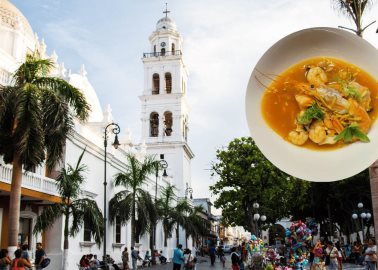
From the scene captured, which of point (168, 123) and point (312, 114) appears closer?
point (312, 114)

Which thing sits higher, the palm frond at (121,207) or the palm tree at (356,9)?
the palm tree at (356,9)

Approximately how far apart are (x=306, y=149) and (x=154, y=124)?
4875cm

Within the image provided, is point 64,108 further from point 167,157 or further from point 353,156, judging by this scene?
point 167,157

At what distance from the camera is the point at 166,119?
51812mm

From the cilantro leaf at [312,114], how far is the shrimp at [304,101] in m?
0.03

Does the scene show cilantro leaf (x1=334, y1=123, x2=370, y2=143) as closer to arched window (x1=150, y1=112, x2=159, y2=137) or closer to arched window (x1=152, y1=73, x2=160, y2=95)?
arched window (x1=150, y1=112, x2=159, y2=137)

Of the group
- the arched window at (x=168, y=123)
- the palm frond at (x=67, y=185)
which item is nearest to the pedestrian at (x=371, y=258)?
the palm frond at (x=67, y=185)

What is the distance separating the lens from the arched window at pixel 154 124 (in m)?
51.7

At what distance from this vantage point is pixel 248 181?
102 feet

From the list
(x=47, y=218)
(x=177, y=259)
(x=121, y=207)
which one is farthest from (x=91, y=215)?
(x=121, y=207)

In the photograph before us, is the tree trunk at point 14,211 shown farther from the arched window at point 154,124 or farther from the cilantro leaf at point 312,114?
the arched window at point 154,124

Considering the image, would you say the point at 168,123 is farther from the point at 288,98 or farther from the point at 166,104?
the point at 288,98

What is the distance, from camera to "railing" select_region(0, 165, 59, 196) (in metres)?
15.3

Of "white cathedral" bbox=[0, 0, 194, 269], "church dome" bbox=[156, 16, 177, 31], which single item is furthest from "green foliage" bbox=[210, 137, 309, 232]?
"church dome" bbox=[156, 16, 177, 31]
